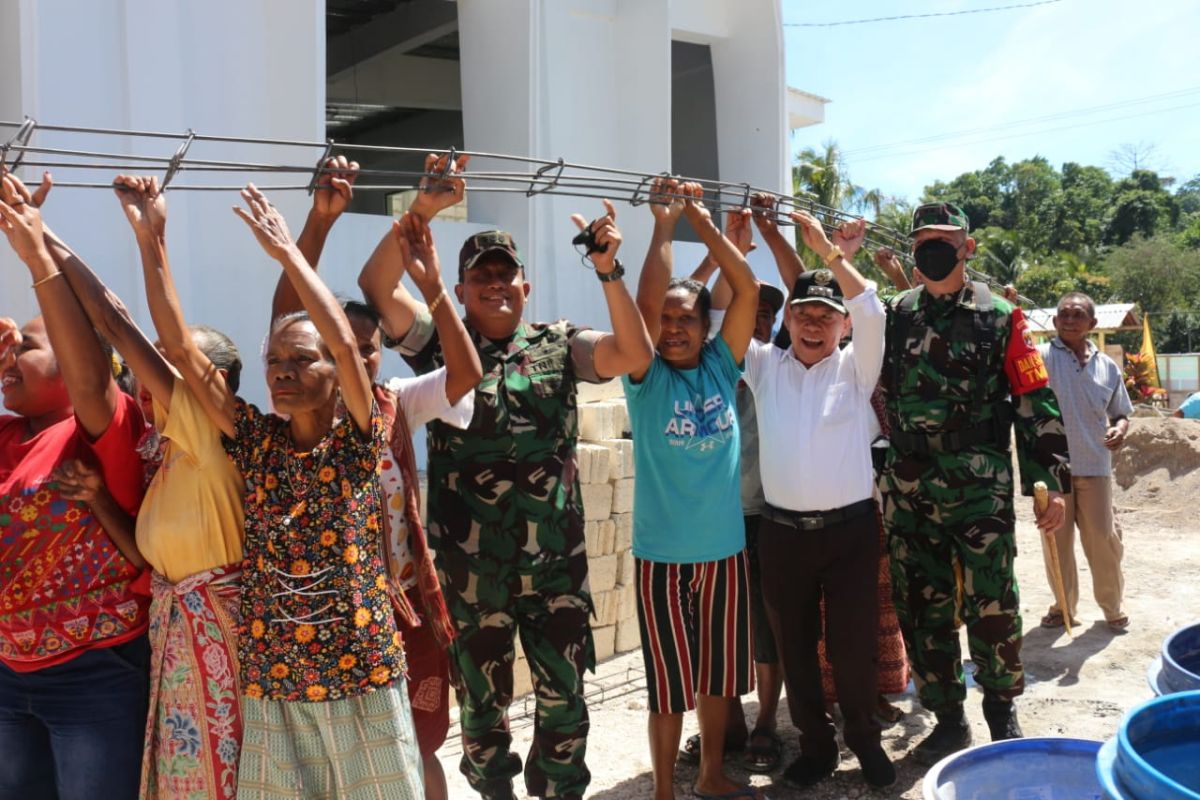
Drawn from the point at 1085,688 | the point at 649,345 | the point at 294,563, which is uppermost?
the point at 649,345

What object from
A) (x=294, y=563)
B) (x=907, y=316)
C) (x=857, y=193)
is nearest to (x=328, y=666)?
(x=294, y=563)

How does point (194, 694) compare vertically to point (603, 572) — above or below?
above

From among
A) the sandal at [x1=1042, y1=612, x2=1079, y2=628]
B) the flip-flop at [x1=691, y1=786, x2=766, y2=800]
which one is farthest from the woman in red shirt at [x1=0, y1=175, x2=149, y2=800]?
the sandal at [x1=1042, y1=612, x2=1079, y2=628]

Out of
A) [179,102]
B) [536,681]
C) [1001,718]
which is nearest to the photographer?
[536,681]

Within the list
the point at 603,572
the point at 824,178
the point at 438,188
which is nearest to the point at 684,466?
the point at 438,188

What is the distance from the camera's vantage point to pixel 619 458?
572 centimetres

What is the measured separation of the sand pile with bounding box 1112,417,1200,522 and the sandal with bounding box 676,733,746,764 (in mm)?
8347

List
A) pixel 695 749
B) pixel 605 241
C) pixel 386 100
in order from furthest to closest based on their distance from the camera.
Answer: pixel 386 100, pixel 695 749, pixel 605 241

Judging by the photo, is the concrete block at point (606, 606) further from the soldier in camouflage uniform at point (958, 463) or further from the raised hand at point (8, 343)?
the raised hand at point (8, 343)

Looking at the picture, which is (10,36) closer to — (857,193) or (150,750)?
(150,750)

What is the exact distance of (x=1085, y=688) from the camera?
17.7 feet

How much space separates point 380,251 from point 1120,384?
211 inches

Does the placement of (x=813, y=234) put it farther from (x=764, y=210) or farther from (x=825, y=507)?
(x=825, y=507)

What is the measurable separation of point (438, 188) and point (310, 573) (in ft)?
4.02
